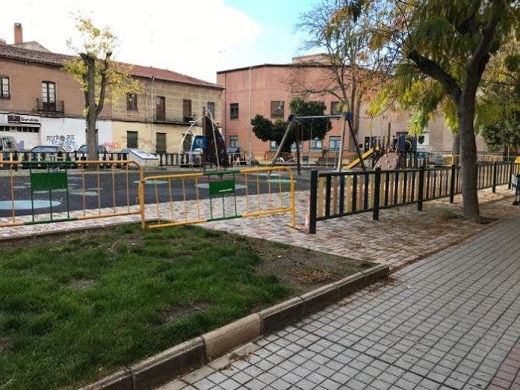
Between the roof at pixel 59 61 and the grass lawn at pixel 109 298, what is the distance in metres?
27.7

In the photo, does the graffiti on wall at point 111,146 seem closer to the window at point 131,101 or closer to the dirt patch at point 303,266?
the window at point 131,101

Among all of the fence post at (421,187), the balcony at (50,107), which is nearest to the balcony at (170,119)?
the balcony at (50,107)

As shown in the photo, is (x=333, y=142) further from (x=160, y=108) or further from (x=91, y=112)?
(x=91, y=112)

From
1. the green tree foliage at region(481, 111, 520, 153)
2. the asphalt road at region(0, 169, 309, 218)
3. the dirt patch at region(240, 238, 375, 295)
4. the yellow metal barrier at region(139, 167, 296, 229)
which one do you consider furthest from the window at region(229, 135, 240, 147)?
the dirt patch at region(240, 238, 375, 295)

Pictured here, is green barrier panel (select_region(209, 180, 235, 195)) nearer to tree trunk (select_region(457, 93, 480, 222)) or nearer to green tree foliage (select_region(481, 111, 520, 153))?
tree trunk (select_region(457, 93, 480, 222))

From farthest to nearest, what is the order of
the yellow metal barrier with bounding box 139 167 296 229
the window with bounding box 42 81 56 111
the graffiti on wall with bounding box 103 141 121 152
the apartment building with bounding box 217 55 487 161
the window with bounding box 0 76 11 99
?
the apartment building with bounding box 217 55 487 161
the graffiti on wall with bounding box 103 141 121 152
the window with bounding box 42 81 56 111
the window with bounding box 0 76 11 99
the yellow metal barrier with bounding box 139 167 296 229

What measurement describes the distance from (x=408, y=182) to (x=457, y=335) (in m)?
6.96

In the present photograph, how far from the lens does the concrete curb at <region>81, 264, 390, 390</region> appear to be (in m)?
3.04

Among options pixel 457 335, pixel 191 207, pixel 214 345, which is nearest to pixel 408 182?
pixel 191 207

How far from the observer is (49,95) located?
3475 centimetres

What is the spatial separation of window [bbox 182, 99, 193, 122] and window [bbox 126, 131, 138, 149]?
5697 mm

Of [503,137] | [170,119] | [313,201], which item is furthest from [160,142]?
[313,201]

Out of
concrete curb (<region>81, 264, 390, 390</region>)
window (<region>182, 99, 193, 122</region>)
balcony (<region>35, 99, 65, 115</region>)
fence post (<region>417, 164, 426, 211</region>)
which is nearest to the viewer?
concrete curb (<region>81, 264, 390, 390</region>)

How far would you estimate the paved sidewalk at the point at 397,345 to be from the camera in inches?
132
